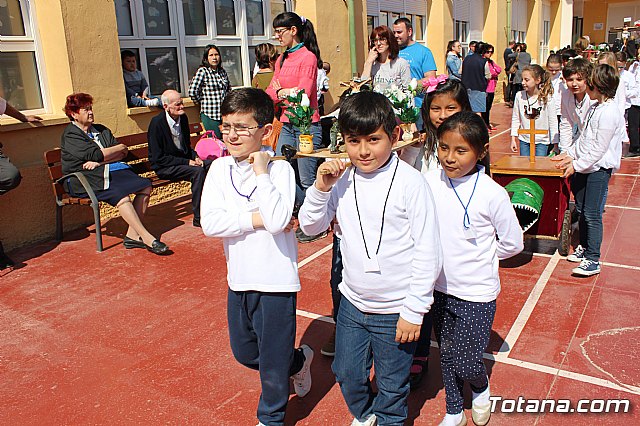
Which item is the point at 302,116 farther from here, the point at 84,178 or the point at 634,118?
the point at 634,118

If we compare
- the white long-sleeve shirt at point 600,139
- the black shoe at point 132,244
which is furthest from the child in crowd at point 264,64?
the white long-sleeve shirt at point 600,139

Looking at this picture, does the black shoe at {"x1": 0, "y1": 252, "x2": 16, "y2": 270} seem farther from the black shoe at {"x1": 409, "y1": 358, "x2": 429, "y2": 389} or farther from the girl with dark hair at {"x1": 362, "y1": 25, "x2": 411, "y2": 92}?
the black shoe at {"x1": 409, "y1": 358, "x2": 429, "y2": 389}

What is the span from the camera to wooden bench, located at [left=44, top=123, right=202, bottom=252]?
5.49m

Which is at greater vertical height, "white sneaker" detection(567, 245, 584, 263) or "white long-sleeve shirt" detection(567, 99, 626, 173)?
"white long-sleeve shirt" detection(567, 99, 626, 173)

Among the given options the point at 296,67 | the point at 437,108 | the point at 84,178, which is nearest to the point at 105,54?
the point at 84,178

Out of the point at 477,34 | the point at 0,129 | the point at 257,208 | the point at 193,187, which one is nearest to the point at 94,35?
the point at 0,129

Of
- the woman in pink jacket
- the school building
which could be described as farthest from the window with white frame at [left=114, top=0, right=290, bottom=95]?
the woman in pink jacket

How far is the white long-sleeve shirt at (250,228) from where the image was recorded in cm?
238

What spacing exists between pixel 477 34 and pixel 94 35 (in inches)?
571

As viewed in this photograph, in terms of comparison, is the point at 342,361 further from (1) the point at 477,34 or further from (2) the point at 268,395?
(1) the point at 477,34

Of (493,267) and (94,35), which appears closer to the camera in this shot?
(493,267)

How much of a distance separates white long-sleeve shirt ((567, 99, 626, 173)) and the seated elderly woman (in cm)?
367

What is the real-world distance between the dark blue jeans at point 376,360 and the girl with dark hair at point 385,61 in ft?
11.5

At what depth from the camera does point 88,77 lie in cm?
616
